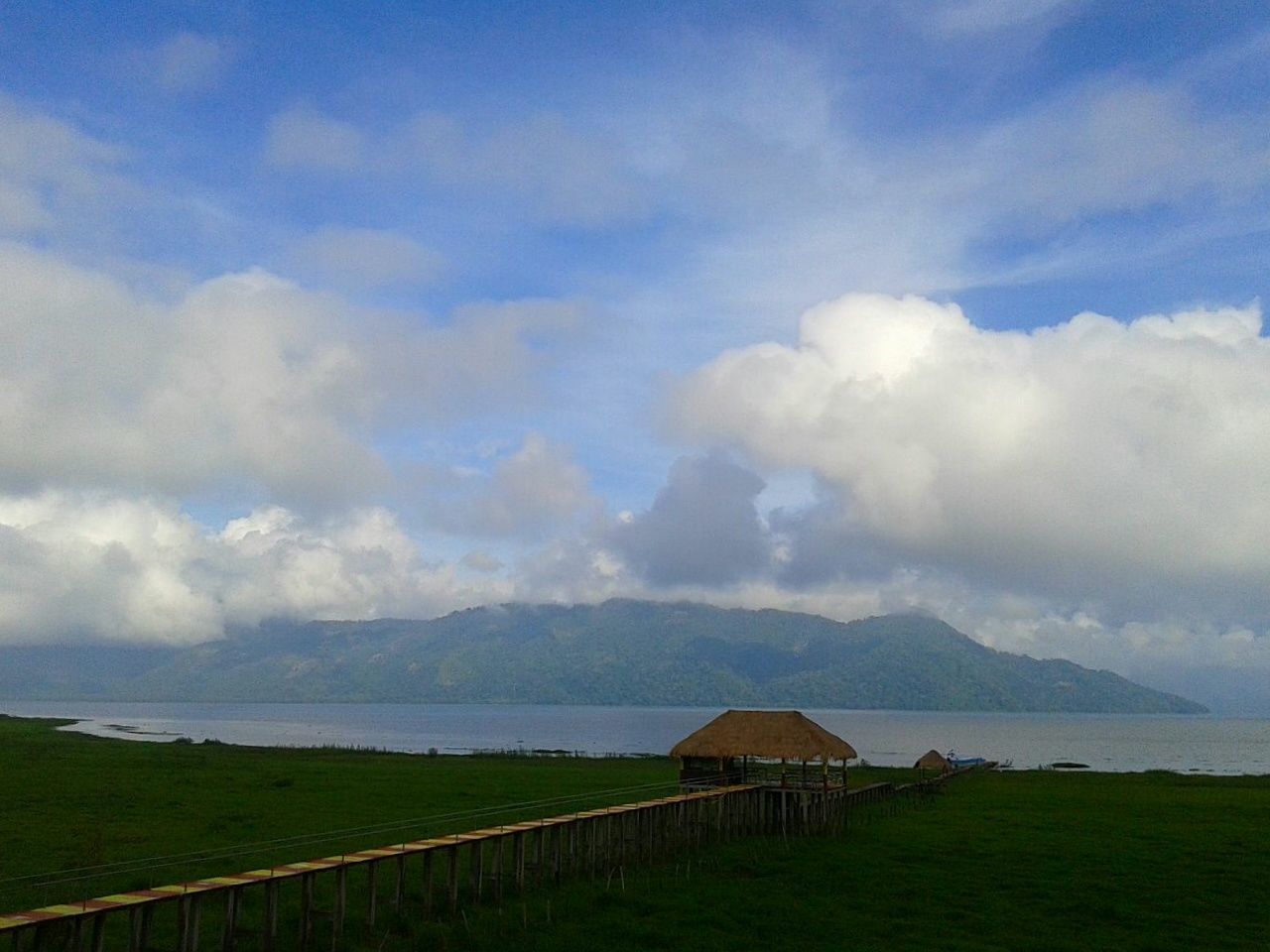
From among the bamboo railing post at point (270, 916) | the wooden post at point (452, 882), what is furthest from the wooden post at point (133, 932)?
the wooden post at point (452, 882)

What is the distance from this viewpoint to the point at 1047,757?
113062 millimetres

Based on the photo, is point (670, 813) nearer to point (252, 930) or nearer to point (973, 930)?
point (973, 930)

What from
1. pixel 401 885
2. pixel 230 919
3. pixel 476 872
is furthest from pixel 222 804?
pixel 230 919

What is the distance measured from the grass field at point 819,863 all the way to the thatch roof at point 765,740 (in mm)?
3143

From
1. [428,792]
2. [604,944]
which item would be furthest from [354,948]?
[428,792]

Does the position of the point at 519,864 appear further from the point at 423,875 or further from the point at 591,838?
the point at 591,838

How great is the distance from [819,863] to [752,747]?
11243 millimetres

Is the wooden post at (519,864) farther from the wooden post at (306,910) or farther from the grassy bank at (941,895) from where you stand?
the wooden post at (306,910)

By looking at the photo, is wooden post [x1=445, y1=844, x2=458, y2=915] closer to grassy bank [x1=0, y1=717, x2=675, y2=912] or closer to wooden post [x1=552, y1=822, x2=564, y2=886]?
grassy bank [x1=0, y1=717, x2=675, y2=912]

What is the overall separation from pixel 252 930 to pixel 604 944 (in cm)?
619

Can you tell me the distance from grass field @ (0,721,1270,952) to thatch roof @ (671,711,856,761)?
10.3ft

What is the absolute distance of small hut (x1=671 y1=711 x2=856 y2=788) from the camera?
122ft

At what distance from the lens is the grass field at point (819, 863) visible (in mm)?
17984

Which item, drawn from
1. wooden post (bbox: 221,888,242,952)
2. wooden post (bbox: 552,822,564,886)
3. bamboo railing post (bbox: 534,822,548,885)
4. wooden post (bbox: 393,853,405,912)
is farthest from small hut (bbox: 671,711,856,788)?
wooden post (bbox: 221,888,242,952)
